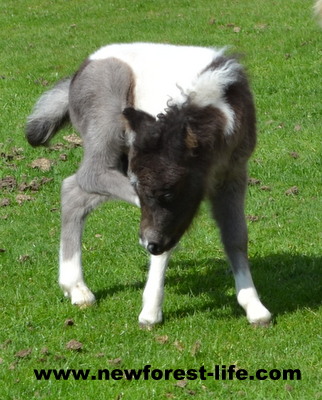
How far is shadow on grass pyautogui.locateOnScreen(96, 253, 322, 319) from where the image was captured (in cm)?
671

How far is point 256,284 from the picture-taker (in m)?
7.18

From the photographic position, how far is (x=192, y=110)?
19.0 ft

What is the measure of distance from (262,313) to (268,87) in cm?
700

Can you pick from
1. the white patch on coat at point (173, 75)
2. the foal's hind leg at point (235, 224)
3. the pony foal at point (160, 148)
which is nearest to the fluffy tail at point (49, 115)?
the pony foal at point (160, 148)

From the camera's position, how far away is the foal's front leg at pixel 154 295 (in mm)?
6277

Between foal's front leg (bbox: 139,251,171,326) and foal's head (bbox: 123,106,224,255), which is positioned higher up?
foal's head (bbox: 123,106,224,255)

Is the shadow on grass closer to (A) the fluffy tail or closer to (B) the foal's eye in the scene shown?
(B) the foal's eye

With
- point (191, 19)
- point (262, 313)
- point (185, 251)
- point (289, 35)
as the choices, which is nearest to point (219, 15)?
point (191, 19)

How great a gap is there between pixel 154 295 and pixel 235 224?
30.7 inches

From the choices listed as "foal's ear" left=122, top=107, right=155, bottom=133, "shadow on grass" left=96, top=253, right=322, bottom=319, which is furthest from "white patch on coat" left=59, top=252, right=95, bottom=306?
"foal's ear" left=122, top=107, right=155, bottom=133

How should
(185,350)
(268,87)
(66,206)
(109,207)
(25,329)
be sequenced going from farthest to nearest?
(268,87)
(109,207)
(66,206)
(25,329)
(185,350)

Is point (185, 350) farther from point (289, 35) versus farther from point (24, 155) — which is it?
point (289, 35)

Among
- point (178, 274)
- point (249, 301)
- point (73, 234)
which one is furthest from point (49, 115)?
point (249, 301)

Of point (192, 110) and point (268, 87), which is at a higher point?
point (192, 110)
